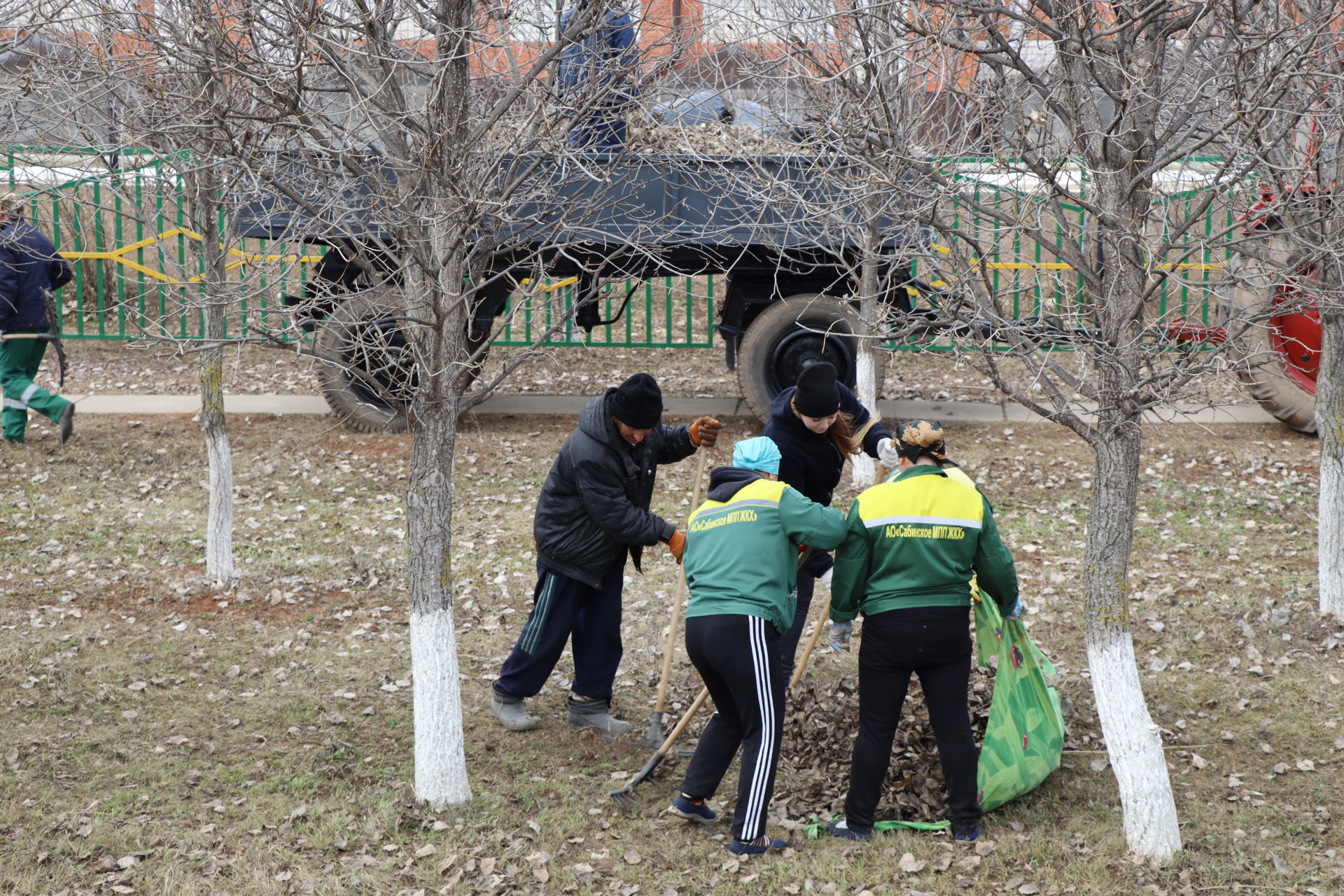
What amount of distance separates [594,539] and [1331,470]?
164 inches

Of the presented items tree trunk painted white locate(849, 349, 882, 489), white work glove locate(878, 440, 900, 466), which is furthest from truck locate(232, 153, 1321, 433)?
white work glove locate(878, 440, 900, 466)

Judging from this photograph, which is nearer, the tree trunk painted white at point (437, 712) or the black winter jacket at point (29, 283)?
the tree trunk painted white at point (437, 712)

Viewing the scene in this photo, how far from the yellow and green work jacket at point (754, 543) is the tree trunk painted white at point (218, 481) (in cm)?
391

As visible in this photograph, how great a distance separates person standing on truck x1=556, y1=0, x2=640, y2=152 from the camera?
15.9ft

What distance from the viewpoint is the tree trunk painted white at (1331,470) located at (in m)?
6.32

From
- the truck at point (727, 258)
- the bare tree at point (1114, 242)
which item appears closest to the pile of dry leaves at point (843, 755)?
the bare tree at point (1114, 242)

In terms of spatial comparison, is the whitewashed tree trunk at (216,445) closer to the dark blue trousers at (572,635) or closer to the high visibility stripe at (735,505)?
the dark blue trousers at (572,635)

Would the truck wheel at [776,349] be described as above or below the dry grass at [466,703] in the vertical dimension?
above

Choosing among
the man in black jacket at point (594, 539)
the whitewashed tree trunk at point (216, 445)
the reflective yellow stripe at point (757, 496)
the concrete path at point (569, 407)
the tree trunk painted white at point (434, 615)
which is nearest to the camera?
the reflective yellow stripe at point (757, 496)

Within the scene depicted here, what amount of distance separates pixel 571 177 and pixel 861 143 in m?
1.75

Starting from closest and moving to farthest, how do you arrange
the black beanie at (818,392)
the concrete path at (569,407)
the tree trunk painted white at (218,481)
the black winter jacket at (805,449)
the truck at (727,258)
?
the black beanie at (818,392) → the black winter jacket at (805,449) → the tree trunk painted white at (218,481) → the truck at (727,258) → the concrete path at (569,407)

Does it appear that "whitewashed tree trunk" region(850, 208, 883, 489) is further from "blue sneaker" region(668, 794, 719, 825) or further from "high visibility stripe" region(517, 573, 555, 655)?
"blue sneaker" region(668, 794, 719, 825)

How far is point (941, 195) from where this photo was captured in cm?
425

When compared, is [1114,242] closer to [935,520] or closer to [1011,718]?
[935,520]
